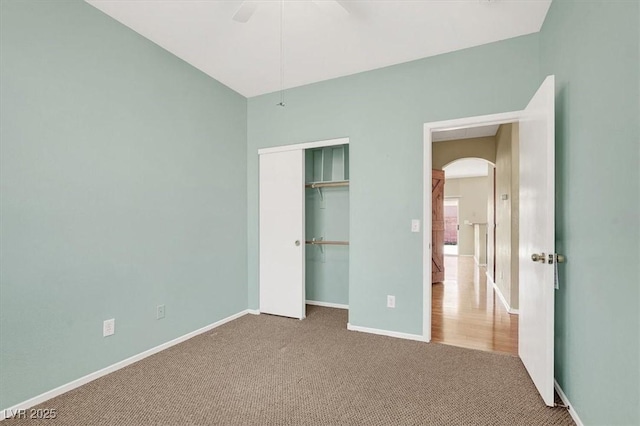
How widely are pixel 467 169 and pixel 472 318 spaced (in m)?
5.87

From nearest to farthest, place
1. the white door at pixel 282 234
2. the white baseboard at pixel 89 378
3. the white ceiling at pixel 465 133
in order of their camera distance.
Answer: the white baseboard at pixel 89 378, the white door at pixel 282 234, the white ceiling at pixel 465 133

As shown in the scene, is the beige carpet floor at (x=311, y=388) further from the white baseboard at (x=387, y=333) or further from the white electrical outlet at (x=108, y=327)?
the white electrical outlet at (x=108, y=327)

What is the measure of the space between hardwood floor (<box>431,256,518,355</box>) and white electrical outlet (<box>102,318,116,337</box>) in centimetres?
283

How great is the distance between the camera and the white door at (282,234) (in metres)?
3.50

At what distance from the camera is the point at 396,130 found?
2977 mm

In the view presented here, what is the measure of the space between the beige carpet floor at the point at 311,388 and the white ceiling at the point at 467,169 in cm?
546

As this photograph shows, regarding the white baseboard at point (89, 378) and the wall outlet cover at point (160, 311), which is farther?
the wall outlet cover at point (160, 311)

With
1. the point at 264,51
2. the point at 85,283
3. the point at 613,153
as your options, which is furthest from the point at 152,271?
the point at 613,153

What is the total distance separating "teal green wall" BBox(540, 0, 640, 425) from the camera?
1.22 m

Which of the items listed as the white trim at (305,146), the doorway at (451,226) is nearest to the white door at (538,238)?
the white trim at (305,146)

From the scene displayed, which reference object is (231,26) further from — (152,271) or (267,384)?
(267,384)

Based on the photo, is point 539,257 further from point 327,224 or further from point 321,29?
point 327,224

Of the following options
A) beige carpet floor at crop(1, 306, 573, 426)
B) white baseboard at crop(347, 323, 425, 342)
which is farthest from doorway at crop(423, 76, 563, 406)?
white baseboard at crop(347, 323, 425, 342)

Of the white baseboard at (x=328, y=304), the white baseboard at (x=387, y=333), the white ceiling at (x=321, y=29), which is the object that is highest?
the white ceiling at (x=321, y=29)
